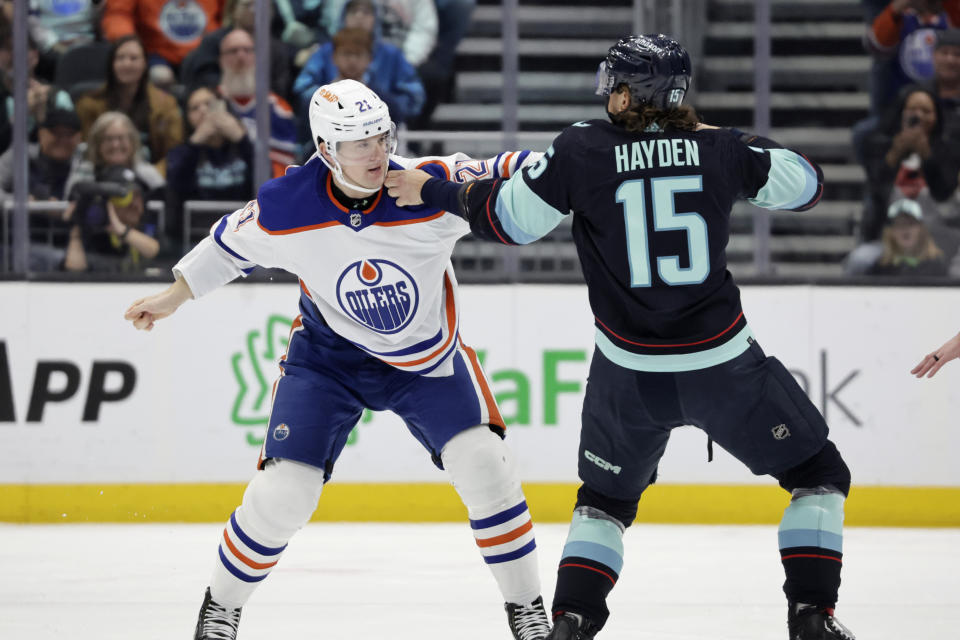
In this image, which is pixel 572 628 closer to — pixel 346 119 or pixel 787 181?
pixel 787 181

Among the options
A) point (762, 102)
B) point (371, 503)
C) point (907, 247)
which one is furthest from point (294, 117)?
point (907, 247)

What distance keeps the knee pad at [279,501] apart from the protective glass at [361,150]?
2.50 feet

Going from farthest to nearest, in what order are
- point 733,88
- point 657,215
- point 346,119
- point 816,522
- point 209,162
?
1. point 733,88
2. point 209,162
3. point 346,119
4. point 816,522
5. point 657,215

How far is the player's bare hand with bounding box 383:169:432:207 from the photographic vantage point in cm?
338

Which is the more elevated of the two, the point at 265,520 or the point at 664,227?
the point at 664,227

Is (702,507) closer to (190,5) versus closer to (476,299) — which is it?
(476,299)

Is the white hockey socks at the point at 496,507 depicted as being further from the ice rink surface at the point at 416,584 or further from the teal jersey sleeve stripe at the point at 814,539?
the teal jersey sleeve stripe at the point at 814,539

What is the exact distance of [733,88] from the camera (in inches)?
326

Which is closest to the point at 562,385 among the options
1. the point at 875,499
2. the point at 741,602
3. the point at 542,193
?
the point at 875,499

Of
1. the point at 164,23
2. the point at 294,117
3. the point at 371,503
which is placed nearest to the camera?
the point at 371,503

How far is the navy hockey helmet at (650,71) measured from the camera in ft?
9.54

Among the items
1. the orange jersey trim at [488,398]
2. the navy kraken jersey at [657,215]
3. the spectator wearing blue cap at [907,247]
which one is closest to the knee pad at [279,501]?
the orange jersey trim at [488,398]

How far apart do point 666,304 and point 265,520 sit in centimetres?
117

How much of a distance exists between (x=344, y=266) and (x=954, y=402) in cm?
379
